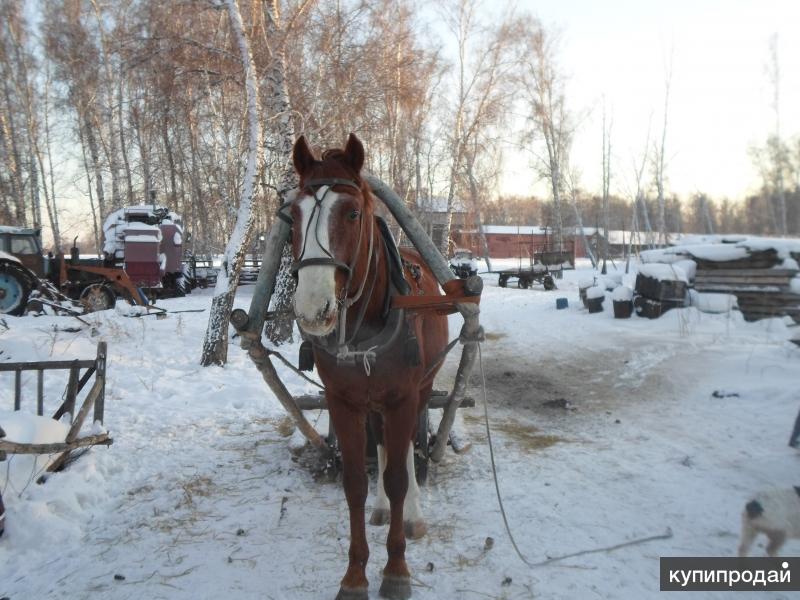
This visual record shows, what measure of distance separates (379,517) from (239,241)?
5313 mm

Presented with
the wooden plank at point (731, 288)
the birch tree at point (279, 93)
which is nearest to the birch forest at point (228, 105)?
the birch tree at point (279, 93)

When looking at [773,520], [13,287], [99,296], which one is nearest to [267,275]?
[773,520]

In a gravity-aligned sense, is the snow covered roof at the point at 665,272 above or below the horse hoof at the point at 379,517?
above

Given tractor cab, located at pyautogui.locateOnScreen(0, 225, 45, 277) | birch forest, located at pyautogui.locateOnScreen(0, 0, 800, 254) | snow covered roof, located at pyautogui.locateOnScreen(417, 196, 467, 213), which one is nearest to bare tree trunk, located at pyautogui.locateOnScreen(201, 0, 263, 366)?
birch forest, located at pyautogui.locateOnScreen(0, 0, 800, 254)

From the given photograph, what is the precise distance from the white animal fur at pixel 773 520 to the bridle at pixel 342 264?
7.83 feet

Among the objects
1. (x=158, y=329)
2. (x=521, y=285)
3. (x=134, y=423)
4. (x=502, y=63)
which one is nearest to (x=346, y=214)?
(x=134, y=423)

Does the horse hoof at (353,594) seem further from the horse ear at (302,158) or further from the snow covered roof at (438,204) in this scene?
the snow covered roof at (438,204)

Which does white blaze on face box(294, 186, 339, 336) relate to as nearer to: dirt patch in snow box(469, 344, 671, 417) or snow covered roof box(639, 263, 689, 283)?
dirt patch in snow box(469, 344, 671, 417)

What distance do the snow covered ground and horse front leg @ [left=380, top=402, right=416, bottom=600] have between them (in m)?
0.15

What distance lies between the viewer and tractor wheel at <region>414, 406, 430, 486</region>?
12.4 feet

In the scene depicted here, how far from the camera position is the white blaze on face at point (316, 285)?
1.90 m

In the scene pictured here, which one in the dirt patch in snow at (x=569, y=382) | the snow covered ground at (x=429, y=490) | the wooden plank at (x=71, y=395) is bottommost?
the dirt patch in snow at (x=569, y=382)

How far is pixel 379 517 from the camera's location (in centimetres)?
328

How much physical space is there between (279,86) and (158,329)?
5.36 metres
